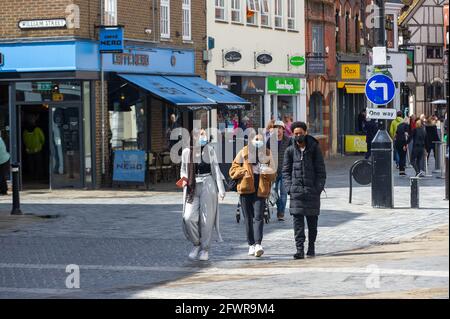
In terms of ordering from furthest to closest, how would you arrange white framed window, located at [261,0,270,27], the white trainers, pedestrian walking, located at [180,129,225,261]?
white framed window, located at [261,0,270,27], the white trainers, pedestrian walking, located at [180,129,225,261]

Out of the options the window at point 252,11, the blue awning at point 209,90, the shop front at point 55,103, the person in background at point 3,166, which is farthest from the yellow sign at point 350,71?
the person in background at point 3,166

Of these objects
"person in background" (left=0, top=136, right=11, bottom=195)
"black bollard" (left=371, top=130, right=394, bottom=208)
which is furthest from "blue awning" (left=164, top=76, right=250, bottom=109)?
"black bollard" (left=371, top=130, right=394, bottom=208)

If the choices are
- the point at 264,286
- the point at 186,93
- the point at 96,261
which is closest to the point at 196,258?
the point at 96,261

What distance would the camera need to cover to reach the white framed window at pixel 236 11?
142ft

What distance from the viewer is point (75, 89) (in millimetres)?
32375

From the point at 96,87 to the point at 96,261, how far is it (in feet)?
53.0

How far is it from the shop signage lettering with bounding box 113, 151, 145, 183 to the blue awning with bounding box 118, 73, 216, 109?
1866 mm

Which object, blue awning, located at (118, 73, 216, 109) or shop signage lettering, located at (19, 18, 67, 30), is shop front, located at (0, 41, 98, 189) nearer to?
shop signage lettering, located at (19, 18, 67, 30)

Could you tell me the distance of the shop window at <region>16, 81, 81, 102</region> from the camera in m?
32.3

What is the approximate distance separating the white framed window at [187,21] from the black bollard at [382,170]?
14.7 meters

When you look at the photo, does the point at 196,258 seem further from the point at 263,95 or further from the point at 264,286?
the point at 263,95

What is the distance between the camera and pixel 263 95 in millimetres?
Answer: 45750

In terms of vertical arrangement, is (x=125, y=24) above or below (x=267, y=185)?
above

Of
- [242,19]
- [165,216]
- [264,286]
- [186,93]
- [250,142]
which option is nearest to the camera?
[264,286]
